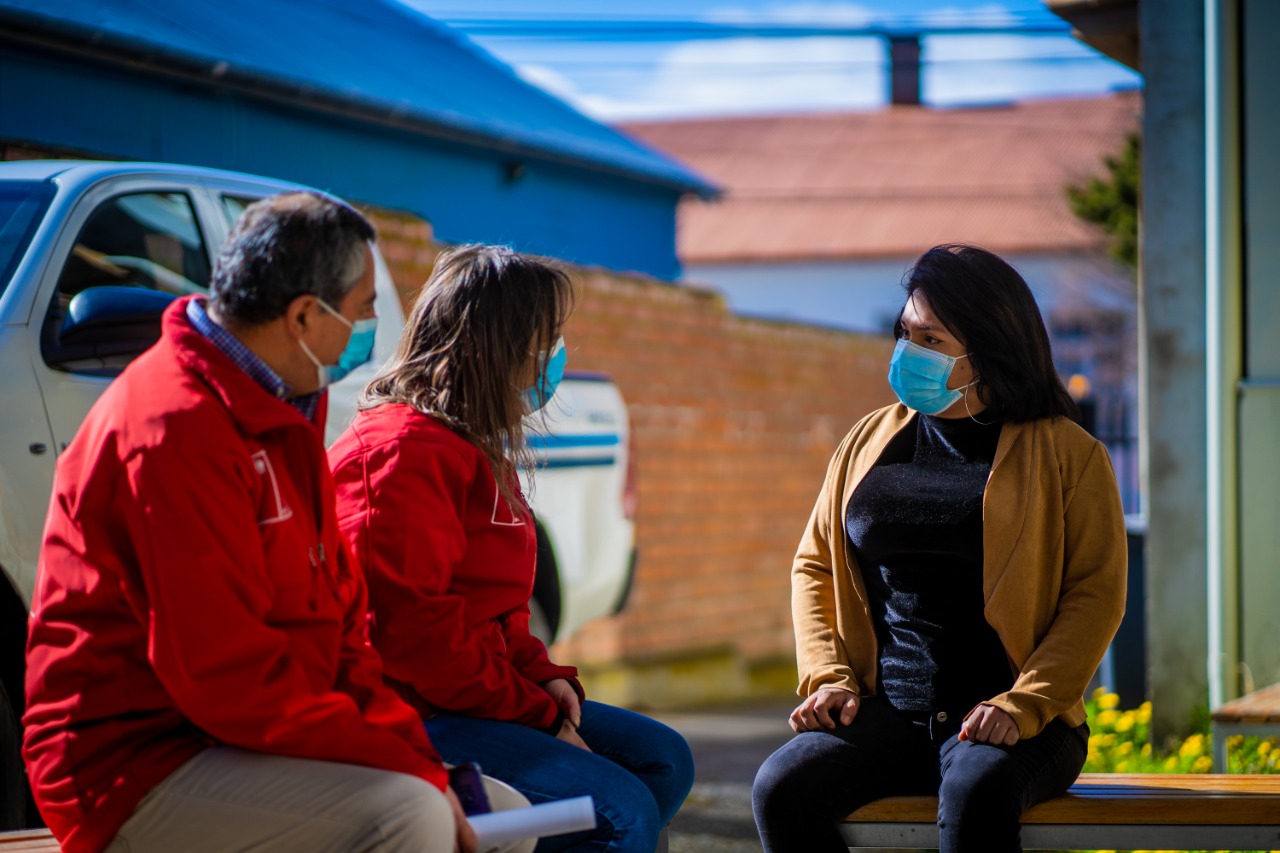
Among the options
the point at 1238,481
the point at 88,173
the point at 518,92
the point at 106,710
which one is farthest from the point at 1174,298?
the point at 518,92

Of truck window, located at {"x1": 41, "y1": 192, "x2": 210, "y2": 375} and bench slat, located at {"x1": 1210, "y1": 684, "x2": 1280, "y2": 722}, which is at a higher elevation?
truck window, located at {"x1": 41, "y1": 192, "x2": 210, "y2": 375}

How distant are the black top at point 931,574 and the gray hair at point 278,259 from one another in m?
1.41

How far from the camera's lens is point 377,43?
40.1 ft

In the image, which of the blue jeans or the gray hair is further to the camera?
the blue jeans

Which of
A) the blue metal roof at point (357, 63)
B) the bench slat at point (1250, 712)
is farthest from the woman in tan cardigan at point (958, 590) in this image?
the blue metal roof at point (357, 63)

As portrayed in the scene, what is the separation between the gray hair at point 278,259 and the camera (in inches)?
91.5

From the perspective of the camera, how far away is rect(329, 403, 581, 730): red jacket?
Result: 8.86ft

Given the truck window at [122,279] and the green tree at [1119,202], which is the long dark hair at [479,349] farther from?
the green tree at [1119,202]

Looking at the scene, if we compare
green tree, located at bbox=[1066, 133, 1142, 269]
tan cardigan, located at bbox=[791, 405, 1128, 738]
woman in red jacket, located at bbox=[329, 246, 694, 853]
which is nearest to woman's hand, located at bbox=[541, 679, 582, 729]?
woman in red jacket, located at bbox=[329, 246, 694, 853]

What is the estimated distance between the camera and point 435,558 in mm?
2711

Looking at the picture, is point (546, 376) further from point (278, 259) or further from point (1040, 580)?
point (1040, 580)

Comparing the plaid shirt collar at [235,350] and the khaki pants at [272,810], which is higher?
the plaid shirt collar at [235,350]

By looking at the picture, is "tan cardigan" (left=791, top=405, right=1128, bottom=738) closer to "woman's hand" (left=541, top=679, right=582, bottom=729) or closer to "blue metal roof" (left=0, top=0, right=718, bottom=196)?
"woman's hand" (left=541, top=679, right=582, bottom=729)

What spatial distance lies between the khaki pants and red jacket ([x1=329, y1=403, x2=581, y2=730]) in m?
0.49
